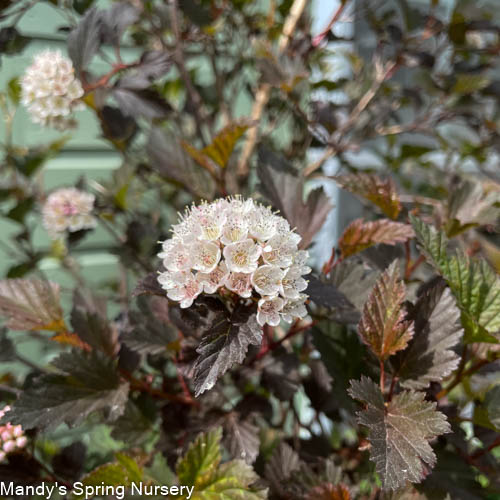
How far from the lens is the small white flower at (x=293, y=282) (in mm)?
402

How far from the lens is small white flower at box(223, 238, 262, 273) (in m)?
0.39

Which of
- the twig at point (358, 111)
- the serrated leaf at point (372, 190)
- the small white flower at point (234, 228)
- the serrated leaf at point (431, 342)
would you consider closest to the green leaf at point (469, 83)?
the twig at point (358, 111)

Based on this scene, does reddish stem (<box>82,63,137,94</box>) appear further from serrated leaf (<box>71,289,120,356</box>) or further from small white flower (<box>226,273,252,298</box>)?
small white flower (<box>226,273,252,298</box>)

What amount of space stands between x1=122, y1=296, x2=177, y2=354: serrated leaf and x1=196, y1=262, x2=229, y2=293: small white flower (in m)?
0.15

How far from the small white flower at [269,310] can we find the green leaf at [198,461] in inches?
6.7

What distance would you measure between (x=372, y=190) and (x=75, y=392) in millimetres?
405

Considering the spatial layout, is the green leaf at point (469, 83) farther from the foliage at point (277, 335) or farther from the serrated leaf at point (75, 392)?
the serrated leaf at point (75, 392)

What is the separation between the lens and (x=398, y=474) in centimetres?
38

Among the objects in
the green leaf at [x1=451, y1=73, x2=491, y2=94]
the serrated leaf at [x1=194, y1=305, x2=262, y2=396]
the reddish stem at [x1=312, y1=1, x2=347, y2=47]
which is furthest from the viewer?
the green leaf at [x1=451, y1=73, x2=491, y2=94]

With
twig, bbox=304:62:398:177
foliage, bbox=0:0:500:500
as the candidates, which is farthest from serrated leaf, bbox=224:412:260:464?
twig, bbox=304:62:398:177

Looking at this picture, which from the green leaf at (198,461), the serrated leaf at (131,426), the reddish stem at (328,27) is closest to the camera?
the green leaf at (198,461)

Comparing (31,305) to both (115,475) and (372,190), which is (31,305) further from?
(372,190)

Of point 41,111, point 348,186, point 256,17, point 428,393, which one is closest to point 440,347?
point 428,393

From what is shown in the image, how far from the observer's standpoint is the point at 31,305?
21.1 inches
